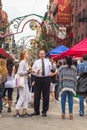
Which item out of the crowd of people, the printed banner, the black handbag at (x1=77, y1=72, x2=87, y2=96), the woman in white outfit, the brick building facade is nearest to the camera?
the crowd of people

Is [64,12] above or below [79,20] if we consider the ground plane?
above

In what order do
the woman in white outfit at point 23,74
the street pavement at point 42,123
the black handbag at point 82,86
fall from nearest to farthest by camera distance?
the street pavement at point 42,123 < the woman in white outfit at point 23,74 < the black handbag at point 82,86

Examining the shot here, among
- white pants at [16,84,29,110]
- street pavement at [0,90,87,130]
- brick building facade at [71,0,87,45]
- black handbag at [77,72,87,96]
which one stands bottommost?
street pavement at [0,90,87,130]

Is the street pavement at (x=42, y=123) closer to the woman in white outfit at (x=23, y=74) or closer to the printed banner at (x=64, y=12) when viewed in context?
the woman in white outfit at (x=23, y=74)

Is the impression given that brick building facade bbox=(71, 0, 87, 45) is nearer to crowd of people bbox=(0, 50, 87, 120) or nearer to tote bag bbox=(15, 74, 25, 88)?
crowd of people bbox=(0, 50, 87, 120)

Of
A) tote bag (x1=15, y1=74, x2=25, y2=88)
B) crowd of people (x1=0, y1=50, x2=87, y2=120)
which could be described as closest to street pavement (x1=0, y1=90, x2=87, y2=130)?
crowd of people (x1=0, y1=50, x2=87, y2=120)

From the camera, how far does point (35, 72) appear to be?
46.3 ft

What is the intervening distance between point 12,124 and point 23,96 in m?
2.12

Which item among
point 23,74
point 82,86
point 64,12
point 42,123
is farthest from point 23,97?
point 64,12

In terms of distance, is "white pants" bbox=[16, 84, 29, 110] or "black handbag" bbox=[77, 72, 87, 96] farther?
"black handbag" bbox=[77, 72, 87, 96]

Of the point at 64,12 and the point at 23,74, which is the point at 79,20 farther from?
the point at 23,74

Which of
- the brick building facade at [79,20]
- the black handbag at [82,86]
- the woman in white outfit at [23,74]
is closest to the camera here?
the woman in white outfit at [23,74]

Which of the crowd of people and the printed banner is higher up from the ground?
the printed banner

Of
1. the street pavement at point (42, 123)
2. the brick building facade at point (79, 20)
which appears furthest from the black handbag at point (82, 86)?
the brick building facade at point (79, 20)
